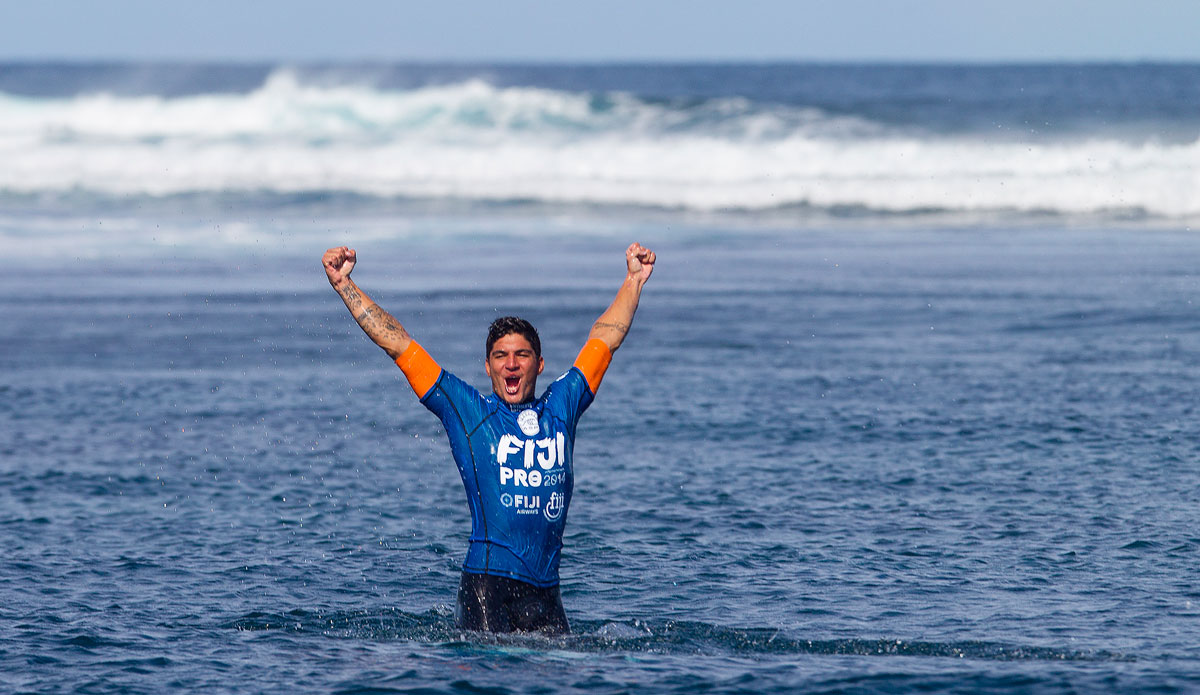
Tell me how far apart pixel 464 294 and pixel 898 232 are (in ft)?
37.1

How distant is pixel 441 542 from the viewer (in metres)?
9.77

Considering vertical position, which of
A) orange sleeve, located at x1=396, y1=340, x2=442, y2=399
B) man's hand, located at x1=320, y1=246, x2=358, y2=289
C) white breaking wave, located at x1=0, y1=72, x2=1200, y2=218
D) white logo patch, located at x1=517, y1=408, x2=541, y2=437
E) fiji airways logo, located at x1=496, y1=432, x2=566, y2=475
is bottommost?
fiji airways logo, located at x1=496, y1=432, x2=566, y2=475

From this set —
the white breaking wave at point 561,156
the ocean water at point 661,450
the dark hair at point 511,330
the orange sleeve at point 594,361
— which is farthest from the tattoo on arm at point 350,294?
the white breaking wave at point 561,156

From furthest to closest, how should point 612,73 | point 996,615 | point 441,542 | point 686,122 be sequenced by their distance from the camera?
point 612,73, point 686,122, point 441,542, point 996,615

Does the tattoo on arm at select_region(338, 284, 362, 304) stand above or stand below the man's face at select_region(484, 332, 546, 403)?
above

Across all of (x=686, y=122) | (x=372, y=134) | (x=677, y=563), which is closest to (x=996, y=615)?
(x=677, y=563)

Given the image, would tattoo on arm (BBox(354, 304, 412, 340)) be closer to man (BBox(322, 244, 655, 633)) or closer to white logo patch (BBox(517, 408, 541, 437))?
man (BBox(322, 244, 655, 633))

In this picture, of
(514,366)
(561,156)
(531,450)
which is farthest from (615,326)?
(561,156)

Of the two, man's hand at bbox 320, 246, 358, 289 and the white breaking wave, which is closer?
man's hand at bbox 320, 246, 358, 289

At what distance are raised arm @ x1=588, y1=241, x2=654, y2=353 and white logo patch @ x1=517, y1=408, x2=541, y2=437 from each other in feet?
1.74

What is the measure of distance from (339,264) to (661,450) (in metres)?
5.29

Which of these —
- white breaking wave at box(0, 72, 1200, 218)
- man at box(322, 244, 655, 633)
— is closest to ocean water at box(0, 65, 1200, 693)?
man at box(322, 244, 655, 633)

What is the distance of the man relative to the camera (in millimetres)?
7000

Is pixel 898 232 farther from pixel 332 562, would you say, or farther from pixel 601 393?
pixel 332 562
